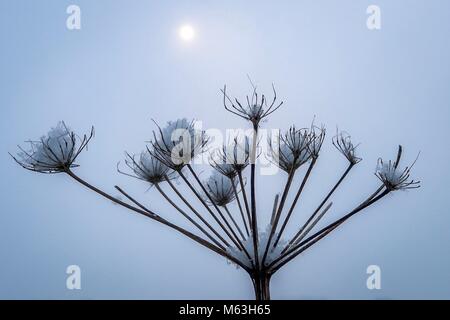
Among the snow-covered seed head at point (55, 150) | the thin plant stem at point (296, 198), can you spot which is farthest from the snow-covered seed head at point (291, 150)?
the snow-covered seed head at point (55, 150)

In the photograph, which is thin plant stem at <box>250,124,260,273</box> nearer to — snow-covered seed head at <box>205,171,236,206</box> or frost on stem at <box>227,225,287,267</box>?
frost on stem at <box>227,225,287,267</box>

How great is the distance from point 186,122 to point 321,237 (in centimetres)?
111

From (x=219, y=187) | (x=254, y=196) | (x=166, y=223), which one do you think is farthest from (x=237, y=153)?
(x=219, y=187)

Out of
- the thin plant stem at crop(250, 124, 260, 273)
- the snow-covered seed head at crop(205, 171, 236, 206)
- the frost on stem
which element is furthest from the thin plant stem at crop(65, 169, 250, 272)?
the snow-covered seed head at crop(205, 171, 236, 206)

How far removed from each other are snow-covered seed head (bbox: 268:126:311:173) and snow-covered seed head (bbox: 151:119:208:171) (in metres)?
0.58

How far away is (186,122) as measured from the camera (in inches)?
110

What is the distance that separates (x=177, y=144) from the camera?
2.76m

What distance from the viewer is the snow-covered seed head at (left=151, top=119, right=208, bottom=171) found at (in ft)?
8.98

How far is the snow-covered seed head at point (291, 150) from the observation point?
111 inches
